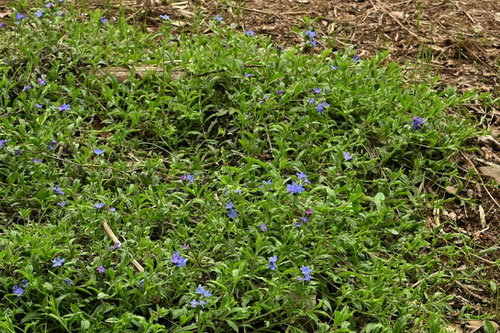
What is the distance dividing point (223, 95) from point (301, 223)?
125 centimetres

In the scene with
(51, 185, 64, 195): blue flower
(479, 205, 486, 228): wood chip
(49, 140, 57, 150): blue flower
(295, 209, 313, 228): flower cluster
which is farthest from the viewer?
(479, 205, 486, 228): wood chip

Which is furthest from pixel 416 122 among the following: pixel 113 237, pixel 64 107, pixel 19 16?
pixel 19 16

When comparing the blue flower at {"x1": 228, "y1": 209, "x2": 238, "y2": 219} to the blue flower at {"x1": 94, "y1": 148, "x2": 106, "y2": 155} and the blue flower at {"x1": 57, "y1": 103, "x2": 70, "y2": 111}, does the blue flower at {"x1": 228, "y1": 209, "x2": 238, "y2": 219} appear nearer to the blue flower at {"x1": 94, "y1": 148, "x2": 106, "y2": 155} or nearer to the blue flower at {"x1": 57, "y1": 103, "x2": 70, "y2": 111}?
the blue flower at {"x1": 94, "y1": 148, "x2": 106, "y2": 155}

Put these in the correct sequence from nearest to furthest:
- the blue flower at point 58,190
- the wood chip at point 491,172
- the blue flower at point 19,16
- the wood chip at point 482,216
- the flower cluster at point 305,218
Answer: the flower cluster at point 305,218 < the blue flower at point 58,190 < the wood chip at point 482,216 < the wood chip at point 491,172 < the blue flower at point 19,16

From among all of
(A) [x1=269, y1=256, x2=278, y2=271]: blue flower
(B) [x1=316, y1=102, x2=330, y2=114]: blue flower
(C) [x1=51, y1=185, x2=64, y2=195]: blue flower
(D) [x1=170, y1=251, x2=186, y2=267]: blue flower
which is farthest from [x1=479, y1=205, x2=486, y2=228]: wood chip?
(C) [x1=51, y1=185, x2=64, y2=195]: blue flower

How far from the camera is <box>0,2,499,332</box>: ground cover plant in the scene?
3.06 m

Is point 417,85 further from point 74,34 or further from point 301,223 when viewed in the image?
point 74,34

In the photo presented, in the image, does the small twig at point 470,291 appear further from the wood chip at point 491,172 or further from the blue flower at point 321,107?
the blue flower at point 321,107

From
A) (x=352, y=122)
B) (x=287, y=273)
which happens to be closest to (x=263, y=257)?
(x=287, y=273)

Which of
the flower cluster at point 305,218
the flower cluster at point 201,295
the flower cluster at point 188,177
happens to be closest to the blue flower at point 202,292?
the flower cluster at point 201,295

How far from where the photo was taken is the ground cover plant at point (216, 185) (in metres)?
3.06

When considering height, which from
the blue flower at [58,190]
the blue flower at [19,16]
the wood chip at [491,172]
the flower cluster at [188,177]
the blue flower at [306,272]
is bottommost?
the wood chip at [491,172]

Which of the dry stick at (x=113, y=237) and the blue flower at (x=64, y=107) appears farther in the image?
the blue flower at (x=64, y=107)

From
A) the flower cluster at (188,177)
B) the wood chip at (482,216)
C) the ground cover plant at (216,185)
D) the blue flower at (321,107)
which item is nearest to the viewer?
the ground cover plant at (216,185)
